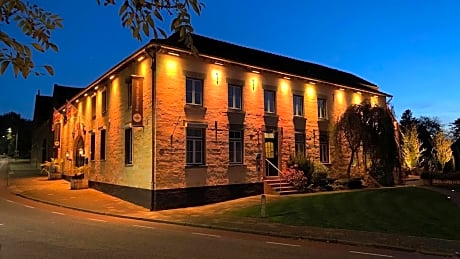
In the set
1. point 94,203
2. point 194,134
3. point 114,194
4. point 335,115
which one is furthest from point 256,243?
point 335,115

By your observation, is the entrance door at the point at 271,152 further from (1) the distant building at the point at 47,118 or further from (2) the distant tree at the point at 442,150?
(1) the distant building at the point at 47,118

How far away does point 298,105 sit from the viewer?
24.7 metres

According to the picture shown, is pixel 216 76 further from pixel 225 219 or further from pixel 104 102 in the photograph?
pixel 104 102

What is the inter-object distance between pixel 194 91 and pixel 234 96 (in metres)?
2.57

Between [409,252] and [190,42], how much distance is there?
8.37 meters

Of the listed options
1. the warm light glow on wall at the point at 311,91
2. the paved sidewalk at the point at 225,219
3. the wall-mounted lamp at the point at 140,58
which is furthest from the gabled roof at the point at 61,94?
the warm light glow on wall at the point at 311,91

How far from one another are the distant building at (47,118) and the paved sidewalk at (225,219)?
18647 millimetres

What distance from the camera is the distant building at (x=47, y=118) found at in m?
44.1

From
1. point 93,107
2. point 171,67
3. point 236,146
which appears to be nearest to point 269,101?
point 236,146

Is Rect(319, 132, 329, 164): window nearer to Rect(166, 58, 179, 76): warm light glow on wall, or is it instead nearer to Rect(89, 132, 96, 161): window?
Rect(166, 58, 179, 76): warm light glow on wall

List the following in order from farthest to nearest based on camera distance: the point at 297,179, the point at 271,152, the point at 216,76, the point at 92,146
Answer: the point at 92,146 → the point at 271,152 → the point at 297,179 → the point at 216,76

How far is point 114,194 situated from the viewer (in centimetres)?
2195

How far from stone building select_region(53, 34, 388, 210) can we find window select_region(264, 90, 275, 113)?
57 mm

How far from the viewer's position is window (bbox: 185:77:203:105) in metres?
19.6
